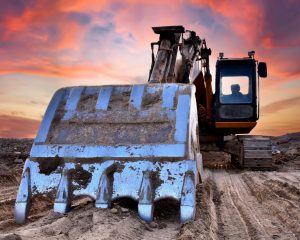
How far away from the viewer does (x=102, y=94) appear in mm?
5457

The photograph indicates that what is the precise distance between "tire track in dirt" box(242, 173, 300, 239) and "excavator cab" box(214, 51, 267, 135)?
3.03m

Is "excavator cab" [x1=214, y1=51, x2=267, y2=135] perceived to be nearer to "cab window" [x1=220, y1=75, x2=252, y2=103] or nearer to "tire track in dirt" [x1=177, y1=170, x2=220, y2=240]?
"cab window" [x1=220, y1=75, x2=252, y2=103]

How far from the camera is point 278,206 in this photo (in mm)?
5766

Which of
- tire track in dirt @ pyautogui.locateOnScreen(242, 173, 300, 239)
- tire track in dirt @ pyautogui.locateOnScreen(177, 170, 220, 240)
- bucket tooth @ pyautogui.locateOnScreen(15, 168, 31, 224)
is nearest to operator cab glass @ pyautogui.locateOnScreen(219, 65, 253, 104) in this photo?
tire track in dirt @ pyautogui.locateOnScreen(242, 173, 300, 239)

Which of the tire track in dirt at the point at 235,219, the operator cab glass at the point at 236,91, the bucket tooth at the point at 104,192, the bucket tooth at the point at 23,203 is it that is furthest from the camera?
the operator cab glass at the point at 236,91

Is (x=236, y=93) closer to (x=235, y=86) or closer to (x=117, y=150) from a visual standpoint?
(x=235, y=86)

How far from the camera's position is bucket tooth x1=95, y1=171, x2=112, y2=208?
174 inches

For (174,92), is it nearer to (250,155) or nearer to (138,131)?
(138,131)

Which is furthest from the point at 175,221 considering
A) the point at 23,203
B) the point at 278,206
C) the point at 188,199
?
the point at 278,206

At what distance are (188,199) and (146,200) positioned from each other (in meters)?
0.42

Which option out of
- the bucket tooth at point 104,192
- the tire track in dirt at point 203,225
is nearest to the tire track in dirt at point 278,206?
the tire track in dirt at point 203,225

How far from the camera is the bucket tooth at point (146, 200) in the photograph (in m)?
4.28

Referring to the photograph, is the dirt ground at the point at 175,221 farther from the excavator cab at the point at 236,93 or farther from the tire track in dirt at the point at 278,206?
the excavator cab at the point at 236,93

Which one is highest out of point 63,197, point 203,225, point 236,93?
point 236,93
